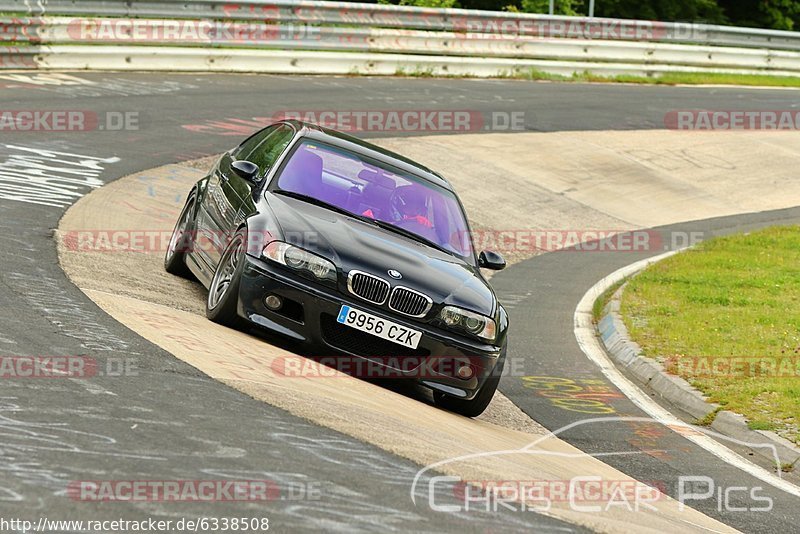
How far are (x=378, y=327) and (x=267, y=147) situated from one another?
264 cm

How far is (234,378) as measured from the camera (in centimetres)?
692

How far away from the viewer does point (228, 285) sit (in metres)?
8.41

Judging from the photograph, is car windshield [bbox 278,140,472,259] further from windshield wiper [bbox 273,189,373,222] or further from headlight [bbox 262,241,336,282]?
headlight [bbox 262,241,336,282]

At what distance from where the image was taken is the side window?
977cm

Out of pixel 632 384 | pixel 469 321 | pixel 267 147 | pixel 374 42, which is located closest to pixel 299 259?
pixel 469 321

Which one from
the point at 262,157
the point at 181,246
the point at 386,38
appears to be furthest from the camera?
the point at 386,38

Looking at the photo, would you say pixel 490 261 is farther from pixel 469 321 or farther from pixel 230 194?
pixel 230 194

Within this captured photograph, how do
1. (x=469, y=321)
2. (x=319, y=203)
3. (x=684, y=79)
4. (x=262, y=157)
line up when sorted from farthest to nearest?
(x=684, y=79), (x=262, y=157), (x=319, y=203), (x=469, y=321)

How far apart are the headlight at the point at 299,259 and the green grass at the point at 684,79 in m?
20.9

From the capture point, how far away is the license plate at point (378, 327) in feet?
26.4

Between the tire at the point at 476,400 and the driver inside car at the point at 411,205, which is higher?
the driver inside car at the point at 411,205

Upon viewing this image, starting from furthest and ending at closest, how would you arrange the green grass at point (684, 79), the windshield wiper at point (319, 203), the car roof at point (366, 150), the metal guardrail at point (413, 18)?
the green grass at point (684, 79) → the metal guardrail at point (413, 18) → the car roof at point (366, 150) → the windshield wiper at point (319, 203)

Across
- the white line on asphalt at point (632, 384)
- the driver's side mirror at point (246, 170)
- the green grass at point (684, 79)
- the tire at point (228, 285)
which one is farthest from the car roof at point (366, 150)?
the green grass at point (684, 79)

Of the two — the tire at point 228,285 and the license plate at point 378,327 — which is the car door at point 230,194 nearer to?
the tire at point 228,285
